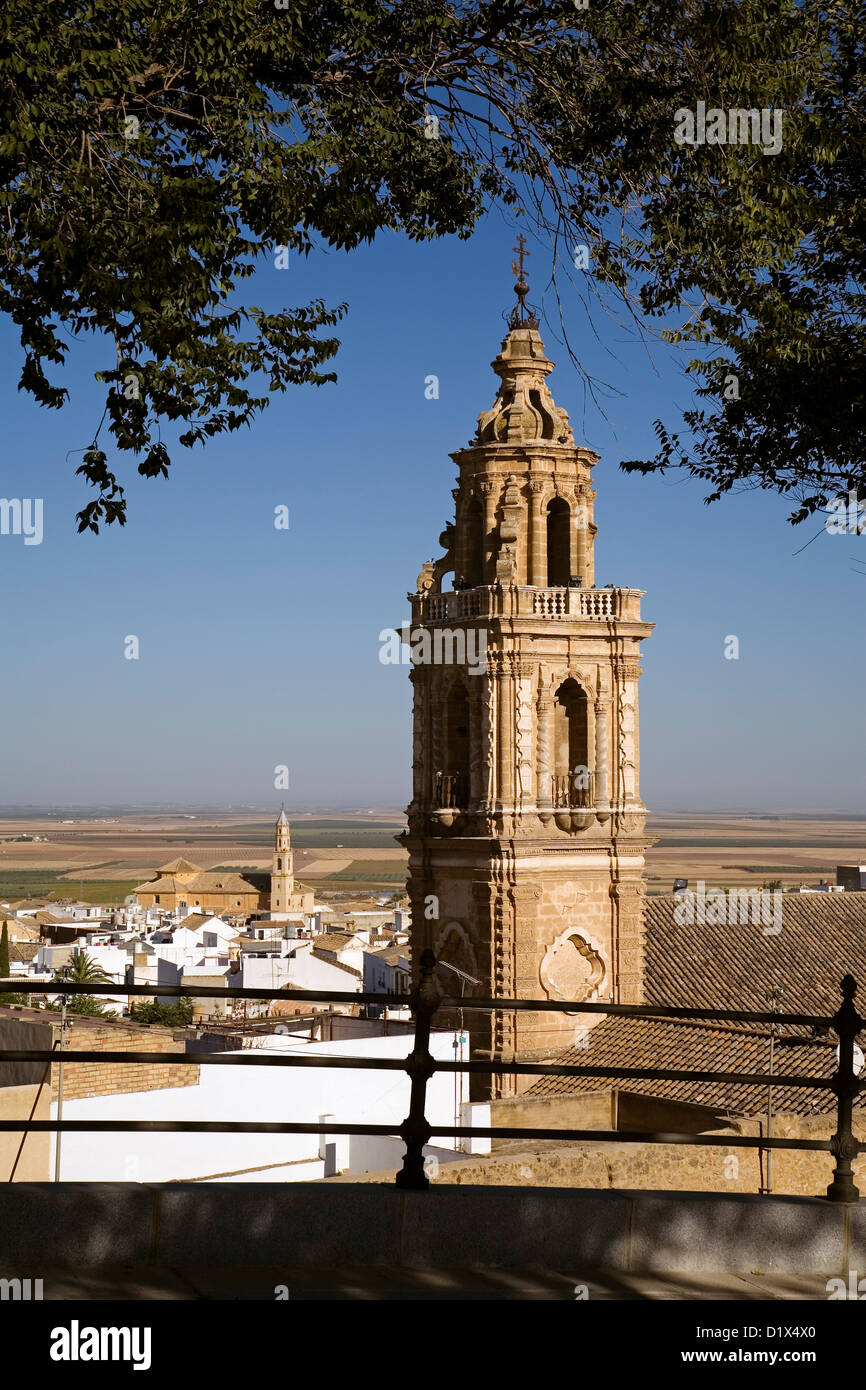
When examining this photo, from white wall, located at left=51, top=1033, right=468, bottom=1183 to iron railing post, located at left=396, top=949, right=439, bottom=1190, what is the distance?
12.7 m

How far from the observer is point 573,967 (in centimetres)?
3400

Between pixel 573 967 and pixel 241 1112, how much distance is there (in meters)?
11.3

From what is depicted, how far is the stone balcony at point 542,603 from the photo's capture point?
33.6 m

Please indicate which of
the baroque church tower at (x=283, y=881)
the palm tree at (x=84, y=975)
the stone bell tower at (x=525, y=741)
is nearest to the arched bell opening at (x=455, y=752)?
the stone bell tower at (x=525, y=741)

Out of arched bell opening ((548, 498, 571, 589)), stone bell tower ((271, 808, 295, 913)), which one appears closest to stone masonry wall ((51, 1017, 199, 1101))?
arched bell opening ((548, 498, 571, 589))

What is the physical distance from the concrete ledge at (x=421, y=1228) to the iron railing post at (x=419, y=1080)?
0.09 metres

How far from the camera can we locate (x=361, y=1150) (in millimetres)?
23297

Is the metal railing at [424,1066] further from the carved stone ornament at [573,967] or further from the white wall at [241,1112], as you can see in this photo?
the carved stone ornament at [573,967]

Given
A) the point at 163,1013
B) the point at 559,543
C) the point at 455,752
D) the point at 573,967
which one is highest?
the point at 559,543

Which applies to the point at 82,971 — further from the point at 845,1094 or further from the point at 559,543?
the point at 845,1094

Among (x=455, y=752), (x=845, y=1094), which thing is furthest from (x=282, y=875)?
(x=845, y=1094)
